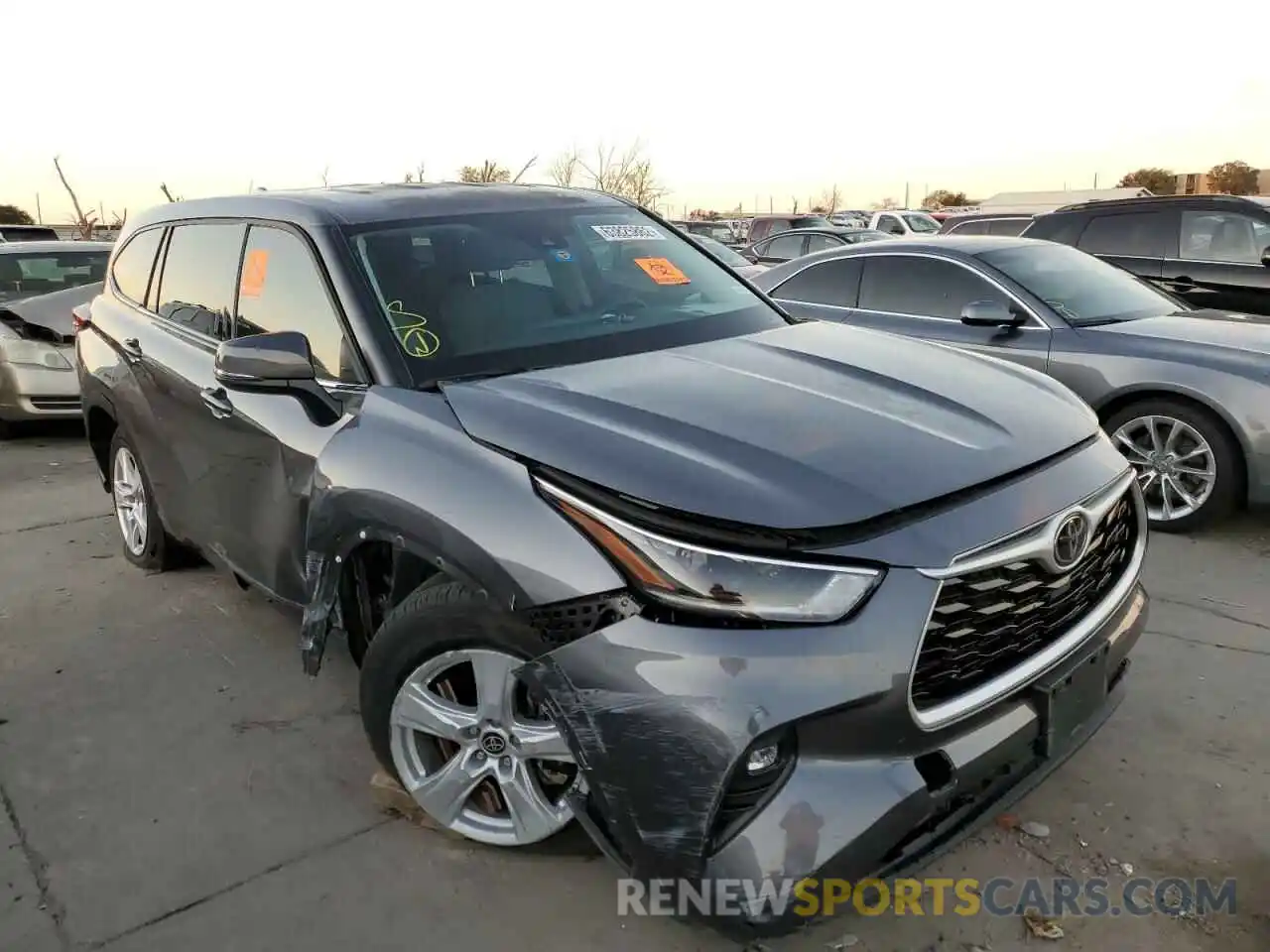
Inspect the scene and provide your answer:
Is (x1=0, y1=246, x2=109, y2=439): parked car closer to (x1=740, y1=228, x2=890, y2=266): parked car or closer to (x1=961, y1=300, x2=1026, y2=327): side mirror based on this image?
(x1=961, y1=300, x2=1026, y2=327): side mirror

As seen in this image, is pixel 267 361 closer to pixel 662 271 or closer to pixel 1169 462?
pixel 662 271

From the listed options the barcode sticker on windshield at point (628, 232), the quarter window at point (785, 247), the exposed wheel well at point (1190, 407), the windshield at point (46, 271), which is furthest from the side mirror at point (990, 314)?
the quarter window at point (785, 247)

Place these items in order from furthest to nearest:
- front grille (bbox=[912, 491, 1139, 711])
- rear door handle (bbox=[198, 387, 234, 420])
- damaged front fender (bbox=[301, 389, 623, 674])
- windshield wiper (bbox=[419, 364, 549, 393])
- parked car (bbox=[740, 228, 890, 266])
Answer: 1. parked car (bbox=[740, 228, 890, 266])
2. rear door handle (bbox=[198, 387, 234, 420])
3. windshield wiper (bbox=[419, 364, 549, 393])
4. damaged front fender (bbox=[301, 389, 623, 674])
5. front grille (bbox=[912, 491, 1139, 711])

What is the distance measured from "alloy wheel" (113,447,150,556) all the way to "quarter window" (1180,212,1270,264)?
26.5 ft

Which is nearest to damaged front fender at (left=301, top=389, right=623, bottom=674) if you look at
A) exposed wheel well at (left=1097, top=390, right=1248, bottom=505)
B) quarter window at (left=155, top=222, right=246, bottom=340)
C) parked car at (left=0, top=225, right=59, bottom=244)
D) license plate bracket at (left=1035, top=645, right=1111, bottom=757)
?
license plate bracket at (left=1035, top=645, right=1111, bottom=757)

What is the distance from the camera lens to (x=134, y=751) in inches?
126

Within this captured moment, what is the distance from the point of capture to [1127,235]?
8383mm

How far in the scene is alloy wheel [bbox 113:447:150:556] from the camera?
15.0ft

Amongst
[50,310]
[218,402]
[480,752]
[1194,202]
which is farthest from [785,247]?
[480,752]

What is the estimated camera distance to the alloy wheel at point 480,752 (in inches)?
91.8

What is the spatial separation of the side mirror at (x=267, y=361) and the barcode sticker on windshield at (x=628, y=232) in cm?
123

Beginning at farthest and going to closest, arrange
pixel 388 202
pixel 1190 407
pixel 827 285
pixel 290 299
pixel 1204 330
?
pixel 827 285
pixel 1204 330
pixel 1190 407
pixel 388 202
pixel 290 299

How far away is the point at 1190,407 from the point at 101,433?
5.53 metres

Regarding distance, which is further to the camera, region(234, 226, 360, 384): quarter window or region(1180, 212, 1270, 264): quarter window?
region(1180, 212, 1270, 264): quarter window
